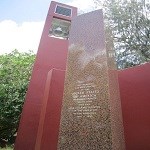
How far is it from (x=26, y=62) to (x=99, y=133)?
14.4 metres

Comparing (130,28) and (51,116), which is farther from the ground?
(130,28)

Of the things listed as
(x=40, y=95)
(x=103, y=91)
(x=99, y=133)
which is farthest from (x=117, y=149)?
(x=40, y=95)

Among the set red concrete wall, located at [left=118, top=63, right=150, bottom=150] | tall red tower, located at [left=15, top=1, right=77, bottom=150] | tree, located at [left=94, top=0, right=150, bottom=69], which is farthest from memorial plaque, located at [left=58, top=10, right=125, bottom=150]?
tree, located at [left=94, top=0, right=150, bottom=69]

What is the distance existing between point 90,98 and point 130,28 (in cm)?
975

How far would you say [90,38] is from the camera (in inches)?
180

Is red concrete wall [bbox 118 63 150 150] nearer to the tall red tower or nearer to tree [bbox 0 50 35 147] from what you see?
the tall red tower

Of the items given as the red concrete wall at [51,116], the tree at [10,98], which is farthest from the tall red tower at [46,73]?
the tree at [10,98]

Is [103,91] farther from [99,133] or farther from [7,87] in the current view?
[7,87]

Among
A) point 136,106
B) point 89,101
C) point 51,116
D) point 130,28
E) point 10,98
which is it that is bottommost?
point 51,116

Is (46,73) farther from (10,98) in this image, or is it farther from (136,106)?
(10,98)

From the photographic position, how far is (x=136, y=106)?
225 inches

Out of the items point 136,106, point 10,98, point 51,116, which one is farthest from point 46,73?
point 10,98

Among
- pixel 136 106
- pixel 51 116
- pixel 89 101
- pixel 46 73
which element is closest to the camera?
pixel 89 101

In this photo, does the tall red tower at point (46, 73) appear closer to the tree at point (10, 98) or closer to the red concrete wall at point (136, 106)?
the red concrete wall at point (136, 106)
